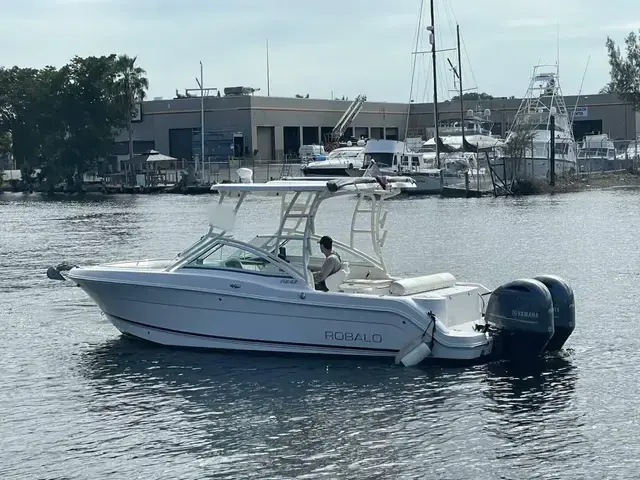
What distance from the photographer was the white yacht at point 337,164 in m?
76.9

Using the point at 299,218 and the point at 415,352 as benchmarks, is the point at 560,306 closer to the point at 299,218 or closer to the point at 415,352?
the point at 415,352

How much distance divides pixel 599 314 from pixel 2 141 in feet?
292

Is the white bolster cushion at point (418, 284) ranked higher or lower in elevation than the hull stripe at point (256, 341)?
higher

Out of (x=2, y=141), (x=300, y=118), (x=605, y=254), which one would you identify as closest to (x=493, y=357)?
(x=605, y=254)

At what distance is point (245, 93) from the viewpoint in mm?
102438

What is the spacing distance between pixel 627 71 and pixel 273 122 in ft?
103

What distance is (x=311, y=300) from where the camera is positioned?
18.0 meters

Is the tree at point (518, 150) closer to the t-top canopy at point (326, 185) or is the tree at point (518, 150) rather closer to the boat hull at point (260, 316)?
the t-top canopy at point (326, 185)

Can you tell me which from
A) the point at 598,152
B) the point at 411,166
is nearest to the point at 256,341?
the point at 411,166

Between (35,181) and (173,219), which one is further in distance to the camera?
(35,181)

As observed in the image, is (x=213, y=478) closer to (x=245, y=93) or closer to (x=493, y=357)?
(x=493, y=357)

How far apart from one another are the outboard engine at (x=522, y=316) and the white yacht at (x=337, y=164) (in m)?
56.4

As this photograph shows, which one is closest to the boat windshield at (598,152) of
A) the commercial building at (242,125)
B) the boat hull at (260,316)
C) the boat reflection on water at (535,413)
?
the commercial building at (242,125)

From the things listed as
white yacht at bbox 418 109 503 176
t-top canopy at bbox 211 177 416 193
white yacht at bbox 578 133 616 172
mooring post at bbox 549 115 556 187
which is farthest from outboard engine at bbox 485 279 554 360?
white yacht at bbox 578 133 616 172
